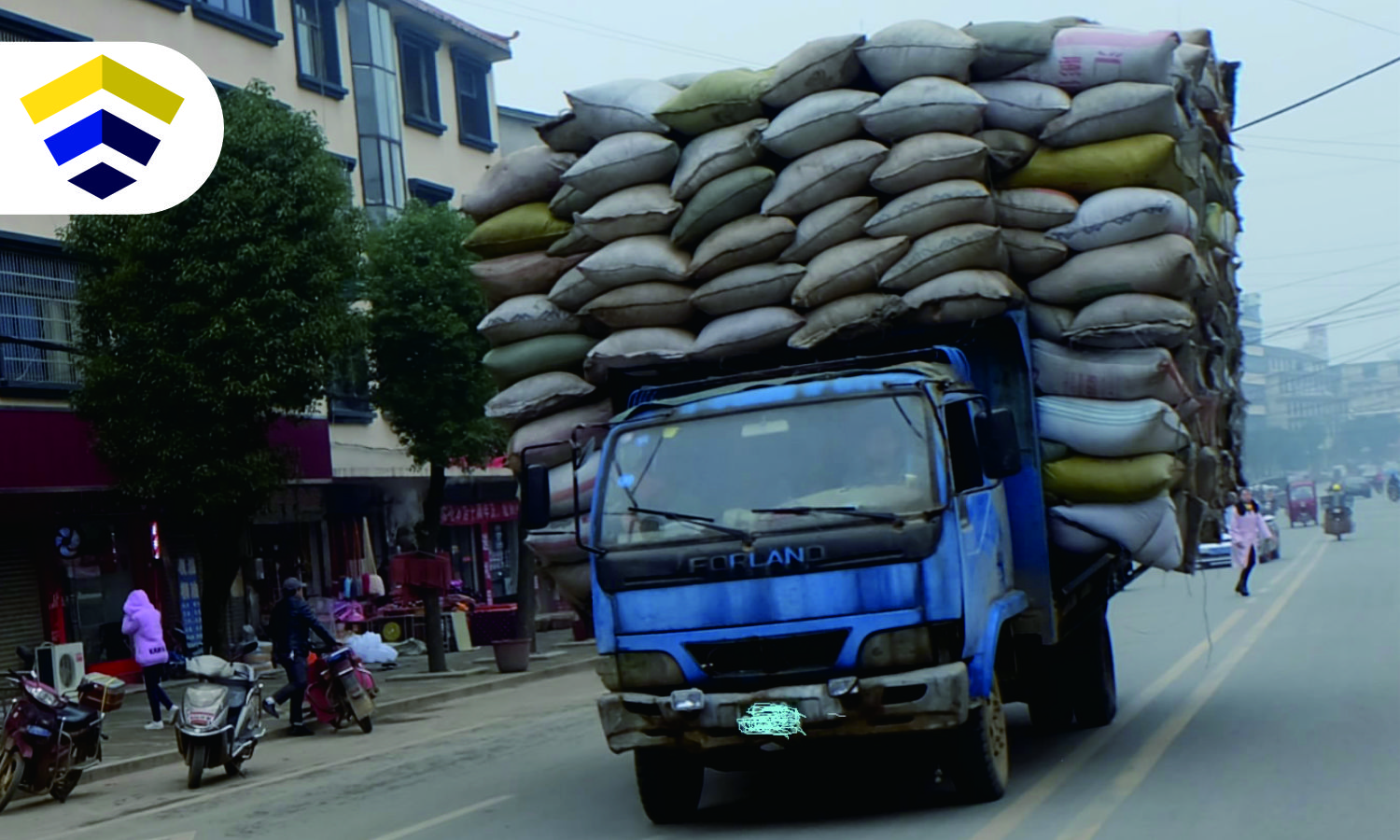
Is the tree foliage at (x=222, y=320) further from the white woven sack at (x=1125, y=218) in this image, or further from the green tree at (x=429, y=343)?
A: the white woven sack at (x=1125, y=218)

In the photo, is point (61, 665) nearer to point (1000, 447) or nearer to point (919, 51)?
point (919, 51)

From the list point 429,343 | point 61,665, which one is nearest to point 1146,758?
point 61,665

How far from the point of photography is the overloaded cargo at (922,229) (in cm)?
931

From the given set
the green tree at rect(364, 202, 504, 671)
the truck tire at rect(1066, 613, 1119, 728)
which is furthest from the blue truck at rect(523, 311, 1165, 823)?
the green tree at rect(364, 202, 504, 671)

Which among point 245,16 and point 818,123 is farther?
point 245,16

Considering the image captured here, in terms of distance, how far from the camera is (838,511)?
811 cm

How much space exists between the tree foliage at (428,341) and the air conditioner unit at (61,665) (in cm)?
879

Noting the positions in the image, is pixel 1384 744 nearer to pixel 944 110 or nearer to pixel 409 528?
pixel 944 110

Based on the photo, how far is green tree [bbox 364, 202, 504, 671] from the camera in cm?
2428

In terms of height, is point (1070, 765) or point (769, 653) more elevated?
point (769, 653)

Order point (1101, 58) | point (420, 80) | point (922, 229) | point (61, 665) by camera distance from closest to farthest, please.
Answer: point (922, 229) → point (1101, 58) → point (61, 665) → point (420, 80)

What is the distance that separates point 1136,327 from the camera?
9367 mm

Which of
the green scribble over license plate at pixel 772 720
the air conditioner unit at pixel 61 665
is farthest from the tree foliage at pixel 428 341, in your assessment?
the green scribble over license plate at pixel 772 720

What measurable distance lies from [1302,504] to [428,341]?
53626 millimetres
